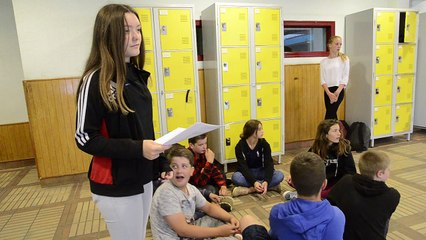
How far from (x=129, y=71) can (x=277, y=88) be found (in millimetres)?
3042

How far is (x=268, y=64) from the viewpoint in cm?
383

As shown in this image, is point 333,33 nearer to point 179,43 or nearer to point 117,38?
point 179,43

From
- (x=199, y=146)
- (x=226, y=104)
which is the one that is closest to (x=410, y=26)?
(x=226, y=104)

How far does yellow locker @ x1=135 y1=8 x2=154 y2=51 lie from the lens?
11.1 ft

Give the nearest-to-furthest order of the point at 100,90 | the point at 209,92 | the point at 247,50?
1. the point at 100,90
2. the point at 247,50
3. the point at 209,92

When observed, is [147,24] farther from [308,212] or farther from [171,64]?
[308,212]

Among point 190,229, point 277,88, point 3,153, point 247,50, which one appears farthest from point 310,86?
point 3,153

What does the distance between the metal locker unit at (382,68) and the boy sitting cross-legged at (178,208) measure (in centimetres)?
354

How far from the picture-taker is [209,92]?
398 cm

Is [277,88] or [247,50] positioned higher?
[247,50]

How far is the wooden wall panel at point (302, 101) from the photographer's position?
4531 mm

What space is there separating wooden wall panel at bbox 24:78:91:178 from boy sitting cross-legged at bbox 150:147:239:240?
2284 mm

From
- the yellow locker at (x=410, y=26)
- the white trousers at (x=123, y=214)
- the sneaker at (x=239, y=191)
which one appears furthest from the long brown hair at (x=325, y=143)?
the yellow locker at (x=410, y=26)

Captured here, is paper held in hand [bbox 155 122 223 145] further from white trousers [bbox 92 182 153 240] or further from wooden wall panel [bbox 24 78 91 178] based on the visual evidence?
wooden wall panel [bbox 24 78 91 178]
